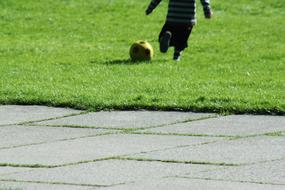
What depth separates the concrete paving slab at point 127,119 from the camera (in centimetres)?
1002

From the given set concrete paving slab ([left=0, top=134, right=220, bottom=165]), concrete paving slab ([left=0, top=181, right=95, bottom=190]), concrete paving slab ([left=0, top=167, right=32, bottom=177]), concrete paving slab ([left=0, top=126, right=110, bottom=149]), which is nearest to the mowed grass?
concrete paving slab ([left=0, top=126, right=110, bottom=149])

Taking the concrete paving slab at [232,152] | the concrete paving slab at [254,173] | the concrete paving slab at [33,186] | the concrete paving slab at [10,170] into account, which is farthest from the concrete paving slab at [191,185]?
the concrete paving slab at [10,170]

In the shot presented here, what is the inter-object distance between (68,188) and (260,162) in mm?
1585

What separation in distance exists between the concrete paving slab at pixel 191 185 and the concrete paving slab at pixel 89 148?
1040 mm

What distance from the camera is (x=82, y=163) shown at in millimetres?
8195

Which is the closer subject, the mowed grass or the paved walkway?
the paved walkway

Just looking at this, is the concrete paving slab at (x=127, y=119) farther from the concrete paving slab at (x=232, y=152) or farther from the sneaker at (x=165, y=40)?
the sneaker at (x=165, y=40)

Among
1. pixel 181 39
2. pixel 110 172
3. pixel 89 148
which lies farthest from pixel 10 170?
pixel 181 39

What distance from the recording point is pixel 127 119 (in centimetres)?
1030

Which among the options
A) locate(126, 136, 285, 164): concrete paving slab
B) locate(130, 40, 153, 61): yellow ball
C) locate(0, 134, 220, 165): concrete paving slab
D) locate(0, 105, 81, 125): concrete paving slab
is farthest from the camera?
locate(130, 40, 153, 61): yellow ball

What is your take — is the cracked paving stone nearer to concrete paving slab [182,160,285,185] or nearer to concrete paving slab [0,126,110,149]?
concrete paving slab [182,160,285,185]

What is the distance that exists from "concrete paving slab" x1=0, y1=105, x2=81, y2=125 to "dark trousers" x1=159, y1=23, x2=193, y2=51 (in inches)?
192

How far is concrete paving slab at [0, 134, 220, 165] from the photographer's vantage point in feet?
27.6

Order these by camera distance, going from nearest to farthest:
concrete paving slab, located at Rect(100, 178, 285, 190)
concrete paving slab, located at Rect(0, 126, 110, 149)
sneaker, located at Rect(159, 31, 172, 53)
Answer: concrete paving slab, located at Rect(100, 178, 285, 190), concrete paving slab, located at Rect(0, 126, 110, 149), sneaker, located at Rect(159, 31, 172, 53)
